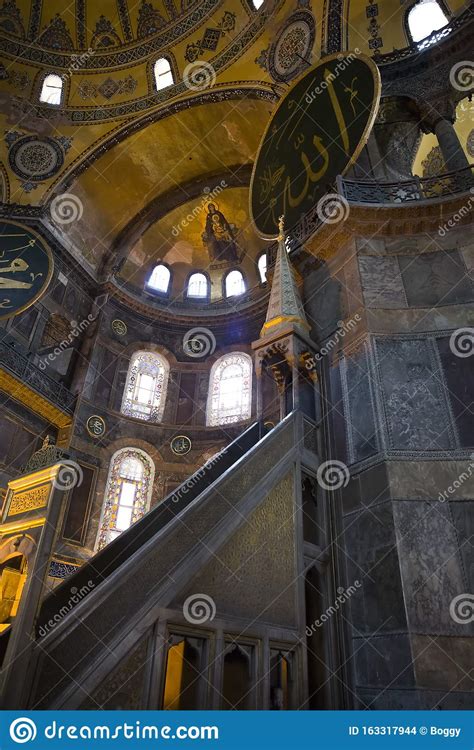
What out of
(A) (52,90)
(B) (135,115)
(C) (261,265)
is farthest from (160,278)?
(A) (52,90)

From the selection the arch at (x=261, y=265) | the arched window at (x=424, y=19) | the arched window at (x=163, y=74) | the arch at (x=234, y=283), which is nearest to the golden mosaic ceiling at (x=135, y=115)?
the arched window at (x=163, y=74)

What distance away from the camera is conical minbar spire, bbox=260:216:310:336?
248 inches

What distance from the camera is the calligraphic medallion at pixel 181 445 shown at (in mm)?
13544

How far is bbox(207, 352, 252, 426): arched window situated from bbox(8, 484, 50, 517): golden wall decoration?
34.5 feet

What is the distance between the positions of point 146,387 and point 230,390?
2587 millimetres

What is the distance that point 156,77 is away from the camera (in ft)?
51.7

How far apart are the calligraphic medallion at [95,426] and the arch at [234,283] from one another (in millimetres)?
6128

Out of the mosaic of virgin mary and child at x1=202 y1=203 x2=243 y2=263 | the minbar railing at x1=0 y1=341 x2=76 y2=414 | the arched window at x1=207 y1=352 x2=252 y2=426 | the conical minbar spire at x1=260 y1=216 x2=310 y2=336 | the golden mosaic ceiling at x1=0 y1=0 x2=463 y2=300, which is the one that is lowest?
the conical minbar spire at x1=260 y1=216 x2=310 y2=336

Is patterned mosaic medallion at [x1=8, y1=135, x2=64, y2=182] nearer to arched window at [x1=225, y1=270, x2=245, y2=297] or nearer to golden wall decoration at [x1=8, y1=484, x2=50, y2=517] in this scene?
arched window at [x1=225, y1=270, x2=245, y2=297]

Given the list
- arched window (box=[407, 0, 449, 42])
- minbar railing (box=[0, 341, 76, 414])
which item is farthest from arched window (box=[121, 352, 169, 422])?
arched window (box=[407, 0, 449, 42])

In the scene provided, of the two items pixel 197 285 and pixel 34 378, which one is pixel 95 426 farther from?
pixel 197 285

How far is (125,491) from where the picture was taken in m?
12.7

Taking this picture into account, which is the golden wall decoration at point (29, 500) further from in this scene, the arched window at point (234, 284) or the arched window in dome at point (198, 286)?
the arched window in dome at point (198, 286)

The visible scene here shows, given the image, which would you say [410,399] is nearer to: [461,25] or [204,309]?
[461,25]
